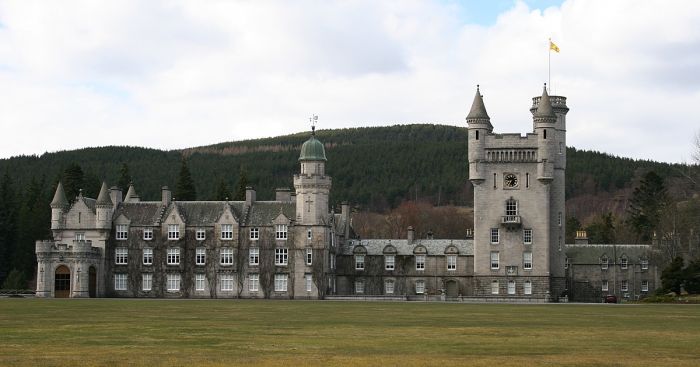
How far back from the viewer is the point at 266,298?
101812 mm

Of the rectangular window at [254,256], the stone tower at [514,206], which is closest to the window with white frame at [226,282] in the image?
the rectangular window at [254,256]

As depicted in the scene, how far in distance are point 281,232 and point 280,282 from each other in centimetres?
437

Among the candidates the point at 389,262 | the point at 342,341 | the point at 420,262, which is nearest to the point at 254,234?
the point at 389,262

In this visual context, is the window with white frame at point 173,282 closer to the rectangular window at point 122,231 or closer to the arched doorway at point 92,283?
the rectangular window at point 122,231

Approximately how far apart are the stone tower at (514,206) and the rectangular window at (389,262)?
8249 mm

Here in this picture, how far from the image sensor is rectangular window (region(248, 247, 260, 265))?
104125 millimetres

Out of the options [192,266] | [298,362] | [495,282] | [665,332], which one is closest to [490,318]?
[665,332]

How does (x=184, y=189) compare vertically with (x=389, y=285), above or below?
above

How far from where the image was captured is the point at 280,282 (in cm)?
10325

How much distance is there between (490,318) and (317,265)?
2001 inches

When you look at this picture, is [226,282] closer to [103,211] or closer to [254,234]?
[254,234]

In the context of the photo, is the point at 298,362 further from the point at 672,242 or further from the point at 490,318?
the point at 672,242

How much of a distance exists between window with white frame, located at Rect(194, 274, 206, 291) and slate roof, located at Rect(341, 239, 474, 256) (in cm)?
1298

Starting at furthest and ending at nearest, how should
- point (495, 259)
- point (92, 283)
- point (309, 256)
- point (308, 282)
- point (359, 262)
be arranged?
point (359, 262) < point (92, 283) < point (309, 256) < point (308, 282) < point (495, 259)
